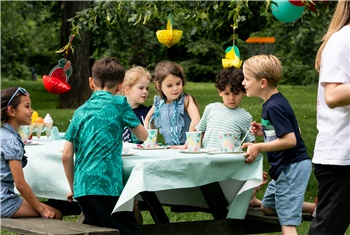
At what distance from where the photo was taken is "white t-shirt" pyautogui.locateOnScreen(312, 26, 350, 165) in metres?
3.70

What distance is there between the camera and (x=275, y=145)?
4820 millimetres

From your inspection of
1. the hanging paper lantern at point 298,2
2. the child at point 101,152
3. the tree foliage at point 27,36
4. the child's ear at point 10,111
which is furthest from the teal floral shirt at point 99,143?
the tree foliage at point 27,36

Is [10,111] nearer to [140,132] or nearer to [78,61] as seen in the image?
[140,132]

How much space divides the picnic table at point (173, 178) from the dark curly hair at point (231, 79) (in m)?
0.54

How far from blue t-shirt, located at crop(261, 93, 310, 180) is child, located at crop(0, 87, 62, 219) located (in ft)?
4.98

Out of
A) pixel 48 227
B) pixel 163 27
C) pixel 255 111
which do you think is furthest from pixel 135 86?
pixel 163 27

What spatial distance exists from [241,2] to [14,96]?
2.26m

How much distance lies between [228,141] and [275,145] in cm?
31

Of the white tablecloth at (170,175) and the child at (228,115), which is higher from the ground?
the child at (228,115)

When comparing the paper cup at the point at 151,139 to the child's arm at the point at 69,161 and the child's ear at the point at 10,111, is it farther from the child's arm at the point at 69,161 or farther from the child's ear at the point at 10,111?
the child's ear at the point at 10,111

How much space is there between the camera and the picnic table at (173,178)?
182 inches

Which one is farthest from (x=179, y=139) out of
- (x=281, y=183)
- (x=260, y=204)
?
(x=281, y=183)

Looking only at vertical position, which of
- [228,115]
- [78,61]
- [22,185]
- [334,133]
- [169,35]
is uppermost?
[169,35]

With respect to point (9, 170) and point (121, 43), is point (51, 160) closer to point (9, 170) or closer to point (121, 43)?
point (9, 170)
